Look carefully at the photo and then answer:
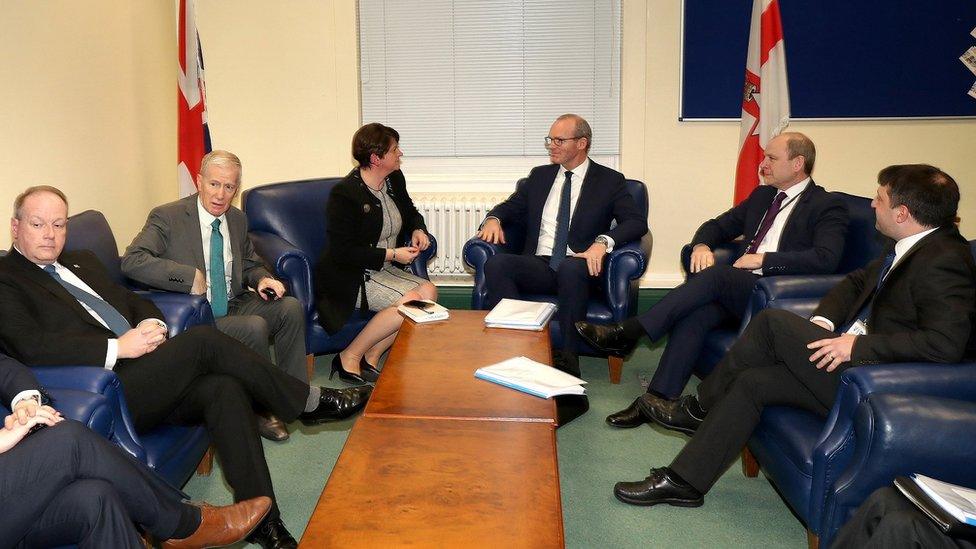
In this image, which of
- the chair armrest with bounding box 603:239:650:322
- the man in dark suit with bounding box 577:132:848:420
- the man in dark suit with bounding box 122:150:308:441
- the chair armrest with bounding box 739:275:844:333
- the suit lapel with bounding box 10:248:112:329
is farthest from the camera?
the chair armrest with bounding box 603:239:650:322

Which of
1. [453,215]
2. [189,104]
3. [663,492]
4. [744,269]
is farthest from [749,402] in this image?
[189,104]

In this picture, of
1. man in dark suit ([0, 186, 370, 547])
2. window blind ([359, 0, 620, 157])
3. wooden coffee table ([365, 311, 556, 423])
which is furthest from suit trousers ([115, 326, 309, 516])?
window blind ([359, 0, 620, 157])

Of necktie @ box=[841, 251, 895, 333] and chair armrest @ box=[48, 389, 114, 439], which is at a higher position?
necktie @ box=[841, 251, 895, 333]

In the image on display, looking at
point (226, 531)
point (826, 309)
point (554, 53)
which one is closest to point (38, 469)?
point (226, 531)

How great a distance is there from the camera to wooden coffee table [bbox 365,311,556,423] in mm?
2609

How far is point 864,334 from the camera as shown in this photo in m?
2.89

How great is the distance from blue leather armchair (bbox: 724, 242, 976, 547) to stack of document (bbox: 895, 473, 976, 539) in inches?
4.0

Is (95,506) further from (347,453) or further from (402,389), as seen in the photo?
(402,389)

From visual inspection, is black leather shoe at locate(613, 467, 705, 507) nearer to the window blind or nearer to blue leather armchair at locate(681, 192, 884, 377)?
blue leather armchair at locate(681, 192, 884, 377)

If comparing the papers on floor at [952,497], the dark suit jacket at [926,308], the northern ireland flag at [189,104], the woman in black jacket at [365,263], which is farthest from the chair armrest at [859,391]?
the northern ireland flag at [189,104]

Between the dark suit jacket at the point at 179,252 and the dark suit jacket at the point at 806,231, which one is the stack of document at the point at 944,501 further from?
the dark suit jacket at the point at 179,252

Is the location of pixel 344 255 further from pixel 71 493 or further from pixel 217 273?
pixel 71 493

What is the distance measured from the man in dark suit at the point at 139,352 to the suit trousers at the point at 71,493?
0.44 m

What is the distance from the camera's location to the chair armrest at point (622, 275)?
416 cm
